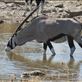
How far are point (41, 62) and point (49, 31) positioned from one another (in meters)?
1.59

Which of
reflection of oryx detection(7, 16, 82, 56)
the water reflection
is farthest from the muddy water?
reflection of oryx detection(7, 16, 82, 56)

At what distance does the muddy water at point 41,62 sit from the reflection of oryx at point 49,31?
0.36 meters

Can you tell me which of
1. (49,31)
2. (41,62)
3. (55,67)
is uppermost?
(55,67)

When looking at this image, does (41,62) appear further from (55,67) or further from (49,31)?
(49,31)

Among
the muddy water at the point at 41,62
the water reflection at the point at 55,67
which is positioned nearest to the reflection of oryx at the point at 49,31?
the muddy water at the point at 41,62

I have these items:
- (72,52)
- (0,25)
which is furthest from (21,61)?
(0,25)

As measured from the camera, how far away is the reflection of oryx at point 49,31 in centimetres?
1462

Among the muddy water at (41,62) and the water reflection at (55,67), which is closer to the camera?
the water reflection at (55,67)

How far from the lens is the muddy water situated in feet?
37.4

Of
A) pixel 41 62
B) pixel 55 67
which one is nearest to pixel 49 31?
pixel 41 62

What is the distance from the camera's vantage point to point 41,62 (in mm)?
13578

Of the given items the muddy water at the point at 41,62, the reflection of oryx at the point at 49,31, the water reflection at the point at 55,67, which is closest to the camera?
the water reflection at the point at 55,67

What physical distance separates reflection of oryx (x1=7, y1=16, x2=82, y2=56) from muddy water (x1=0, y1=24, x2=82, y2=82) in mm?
361

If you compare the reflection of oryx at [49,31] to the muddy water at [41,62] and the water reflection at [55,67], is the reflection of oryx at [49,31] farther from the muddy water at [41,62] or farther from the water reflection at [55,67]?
the water reflection at [55,67]
